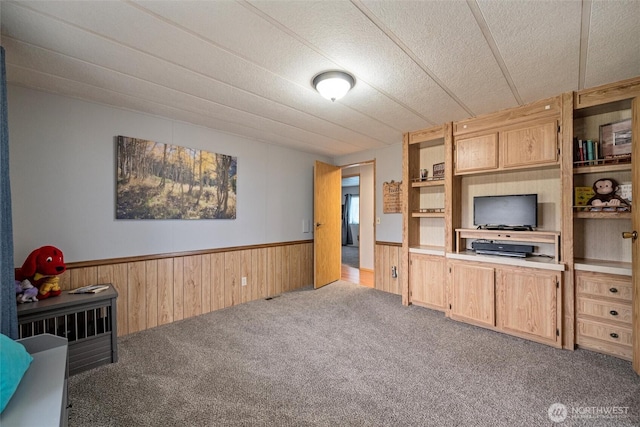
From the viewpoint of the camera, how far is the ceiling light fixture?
6.97 feet

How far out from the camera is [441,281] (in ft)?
11.2

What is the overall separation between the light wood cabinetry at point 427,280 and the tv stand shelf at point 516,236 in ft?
1.19

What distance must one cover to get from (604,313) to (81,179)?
4910mm

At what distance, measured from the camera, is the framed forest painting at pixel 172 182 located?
2844 millimetres

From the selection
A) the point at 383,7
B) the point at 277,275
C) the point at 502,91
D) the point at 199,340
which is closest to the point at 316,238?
the point at 277,275

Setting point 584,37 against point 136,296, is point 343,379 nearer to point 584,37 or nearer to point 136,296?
point 136,296

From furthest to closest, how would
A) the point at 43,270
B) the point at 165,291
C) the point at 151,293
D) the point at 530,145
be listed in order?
the point at 165,291 → the point at 151,293 → the point at 530,145 → the point at 43,270

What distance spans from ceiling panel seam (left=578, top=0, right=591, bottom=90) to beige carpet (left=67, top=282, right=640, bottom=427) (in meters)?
2.36

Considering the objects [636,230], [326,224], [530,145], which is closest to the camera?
[636,230]

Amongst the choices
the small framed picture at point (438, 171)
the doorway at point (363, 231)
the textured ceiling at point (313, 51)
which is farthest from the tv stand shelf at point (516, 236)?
the doorway at point (363, 231)

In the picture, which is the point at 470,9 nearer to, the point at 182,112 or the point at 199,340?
the point at 182,112

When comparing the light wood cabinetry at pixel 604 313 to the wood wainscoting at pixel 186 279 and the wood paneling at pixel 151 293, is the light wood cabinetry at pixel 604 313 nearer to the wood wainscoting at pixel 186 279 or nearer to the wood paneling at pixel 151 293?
the wood wainscoting at pixel 186 279

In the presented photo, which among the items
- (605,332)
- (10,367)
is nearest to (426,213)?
(605,332)

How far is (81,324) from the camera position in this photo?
2.27 meters
